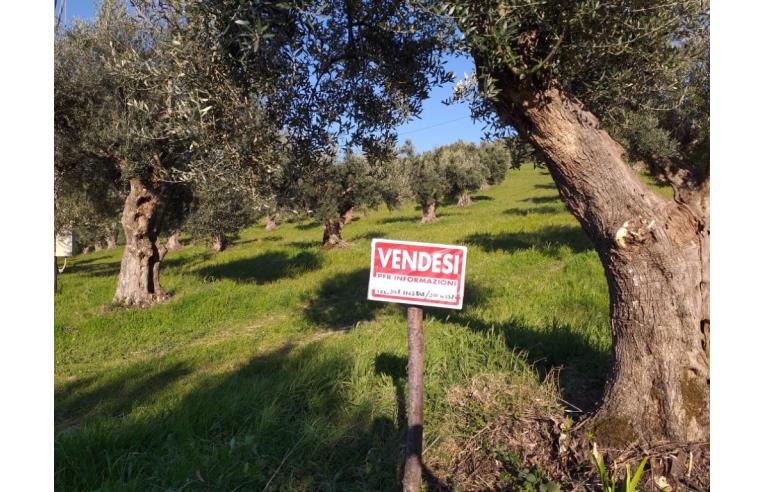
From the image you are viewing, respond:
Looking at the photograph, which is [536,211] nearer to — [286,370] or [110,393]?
[286,370]

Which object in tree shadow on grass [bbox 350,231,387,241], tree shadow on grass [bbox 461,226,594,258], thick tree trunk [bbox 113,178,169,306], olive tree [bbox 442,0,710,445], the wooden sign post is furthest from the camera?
tree shadow on grass [bbox 350,231,387,241]

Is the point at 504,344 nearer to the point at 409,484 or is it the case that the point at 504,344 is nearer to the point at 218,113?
the point at 409,484

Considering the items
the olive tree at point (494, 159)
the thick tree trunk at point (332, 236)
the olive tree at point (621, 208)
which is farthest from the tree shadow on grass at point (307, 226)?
the olive tree at point (621, 208)

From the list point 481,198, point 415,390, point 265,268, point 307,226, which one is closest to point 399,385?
point 415,390

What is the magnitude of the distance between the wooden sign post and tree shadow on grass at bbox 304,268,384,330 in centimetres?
654

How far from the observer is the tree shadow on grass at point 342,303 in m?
10.8

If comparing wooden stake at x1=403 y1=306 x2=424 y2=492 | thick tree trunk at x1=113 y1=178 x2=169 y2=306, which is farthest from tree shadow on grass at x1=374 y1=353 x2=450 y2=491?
thick tree trunk at x1=113 y1=178 x2=169 y2=306

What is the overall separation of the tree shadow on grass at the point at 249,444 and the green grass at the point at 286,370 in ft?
0.05

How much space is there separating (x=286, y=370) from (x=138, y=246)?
9.58 meters

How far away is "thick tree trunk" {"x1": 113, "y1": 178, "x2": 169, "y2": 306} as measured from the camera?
44.5ft

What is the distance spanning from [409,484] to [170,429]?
269cm

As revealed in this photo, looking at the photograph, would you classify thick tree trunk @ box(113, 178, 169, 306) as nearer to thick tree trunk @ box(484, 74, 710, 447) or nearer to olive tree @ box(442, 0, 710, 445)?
olive tree @ box(442, 0, 710, 445)

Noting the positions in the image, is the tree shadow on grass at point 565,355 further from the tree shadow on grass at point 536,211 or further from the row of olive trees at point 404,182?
the tree shadow on grass at point 536,211

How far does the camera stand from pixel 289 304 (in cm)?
1301
